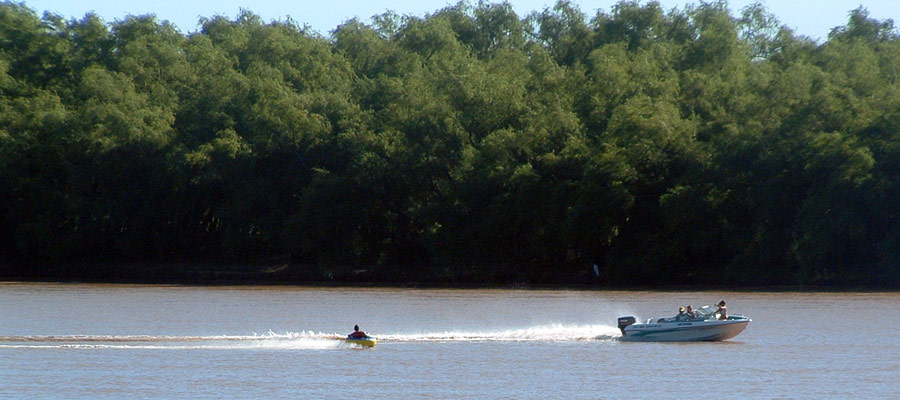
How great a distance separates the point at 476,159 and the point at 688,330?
3596 cm

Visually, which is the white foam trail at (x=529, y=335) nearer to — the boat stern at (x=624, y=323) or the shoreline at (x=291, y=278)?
the boat stern at (x=624, y=323)

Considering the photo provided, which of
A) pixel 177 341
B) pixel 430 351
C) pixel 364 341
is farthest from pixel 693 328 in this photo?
pixel 177 341

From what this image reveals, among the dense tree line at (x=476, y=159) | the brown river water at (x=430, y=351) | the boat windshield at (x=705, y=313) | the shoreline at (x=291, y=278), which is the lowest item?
the brown river water at (x=430, y=351)

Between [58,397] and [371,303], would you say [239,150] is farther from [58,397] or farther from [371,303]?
[58,397]

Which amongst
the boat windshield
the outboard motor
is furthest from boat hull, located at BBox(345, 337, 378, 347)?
the boat windshield

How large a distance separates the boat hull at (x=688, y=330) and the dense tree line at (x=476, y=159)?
2599cm

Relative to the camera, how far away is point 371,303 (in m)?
57.1

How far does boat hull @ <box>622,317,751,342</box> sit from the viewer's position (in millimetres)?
40156

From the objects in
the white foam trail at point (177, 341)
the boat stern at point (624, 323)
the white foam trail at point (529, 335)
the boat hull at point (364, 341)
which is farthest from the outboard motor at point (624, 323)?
the white foam trail at point (177, 341)

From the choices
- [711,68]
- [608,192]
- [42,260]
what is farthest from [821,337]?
[42,260]

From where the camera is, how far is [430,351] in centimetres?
3819

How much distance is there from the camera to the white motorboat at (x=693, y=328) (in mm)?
40188

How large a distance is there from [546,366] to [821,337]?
11.6m

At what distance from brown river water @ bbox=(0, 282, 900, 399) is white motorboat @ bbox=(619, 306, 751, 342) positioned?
336 mm
